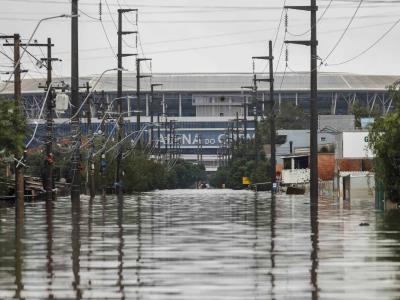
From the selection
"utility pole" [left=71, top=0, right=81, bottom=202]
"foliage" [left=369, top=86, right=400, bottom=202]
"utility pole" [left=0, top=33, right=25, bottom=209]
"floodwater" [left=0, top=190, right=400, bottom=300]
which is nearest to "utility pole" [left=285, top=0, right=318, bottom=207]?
"utility pole" [left=71, top=0, right=81, bottom=202]

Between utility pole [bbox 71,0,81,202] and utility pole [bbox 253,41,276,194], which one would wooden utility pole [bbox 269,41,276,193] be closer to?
utility pole [bbox 253,41,276,194]

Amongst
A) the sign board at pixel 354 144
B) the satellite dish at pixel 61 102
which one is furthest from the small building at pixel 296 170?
the satellite dish at pixel 61 102

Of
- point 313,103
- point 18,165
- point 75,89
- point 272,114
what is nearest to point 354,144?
point 272,114

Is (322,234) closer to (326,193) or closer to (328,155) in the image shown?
(326,193)

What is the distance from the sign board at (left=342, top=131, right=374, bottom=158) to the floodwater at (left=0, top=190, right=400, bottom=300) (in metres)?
62.5

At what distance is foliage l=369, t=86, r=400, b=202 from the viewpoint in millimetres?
51500

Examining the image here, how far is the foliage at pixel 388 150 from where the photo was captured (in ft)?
169

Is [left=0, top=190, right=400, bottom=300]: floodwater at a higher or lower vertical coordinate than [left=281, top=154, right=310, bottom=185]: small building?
lower

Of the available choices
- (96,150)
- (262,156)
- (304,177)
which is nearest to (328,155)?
(304,177)

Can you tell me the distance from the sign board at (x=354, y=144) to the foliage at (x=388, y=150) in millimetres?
47829

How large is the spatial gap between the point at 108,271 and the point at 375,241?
32.3 ft

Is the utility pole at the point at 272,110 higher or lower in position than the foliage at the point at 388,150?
higher

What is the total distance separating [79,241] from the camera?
3016cm

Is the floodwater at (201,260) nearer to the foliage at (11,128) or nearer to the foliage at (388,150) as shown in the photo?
the foliage at (388,150)
